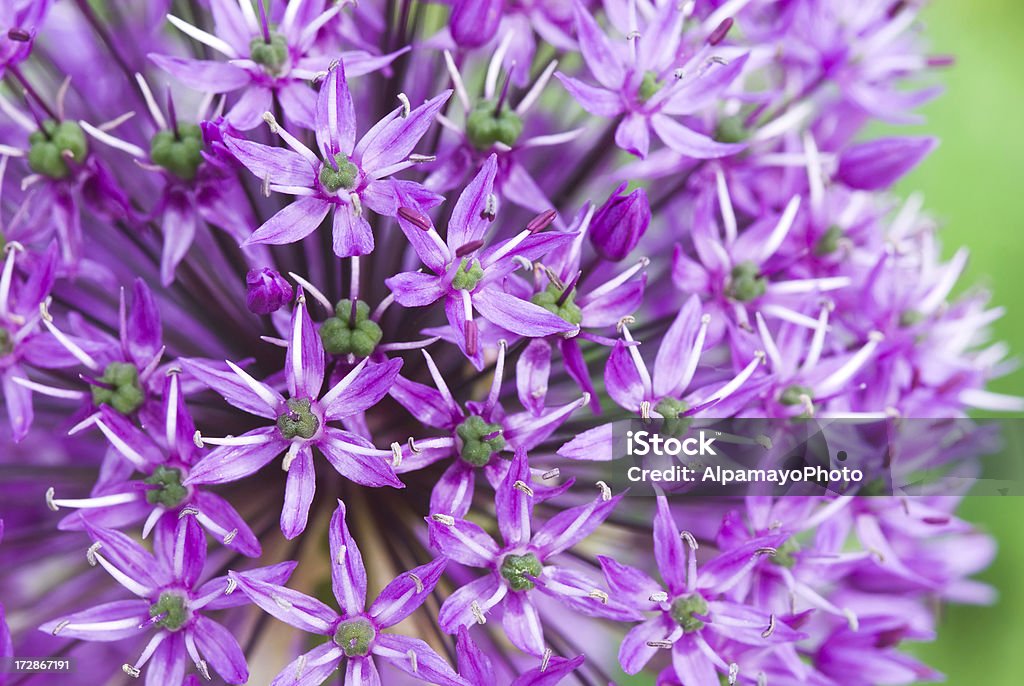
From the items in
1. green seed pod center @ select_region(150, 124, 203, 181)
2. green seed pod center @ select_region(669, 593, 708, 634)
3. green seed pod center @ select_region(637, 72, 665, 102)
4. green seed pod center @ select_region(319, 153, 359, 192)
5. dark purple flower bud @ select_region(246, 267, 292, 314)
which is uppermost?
green seed pod center @ select_region(637, 72, 665, 102)

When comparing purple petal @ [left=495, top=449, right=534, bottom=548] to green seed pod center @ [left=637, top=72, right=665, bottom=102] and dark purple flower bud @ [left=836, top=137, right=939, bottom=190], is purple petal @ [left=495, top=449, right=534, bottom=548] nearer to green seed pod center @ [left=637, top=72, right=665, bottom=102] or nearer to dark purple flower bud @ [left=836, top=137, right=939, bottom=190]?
green seed pod center @ [left=637, top=72, right=665, bottom=102]

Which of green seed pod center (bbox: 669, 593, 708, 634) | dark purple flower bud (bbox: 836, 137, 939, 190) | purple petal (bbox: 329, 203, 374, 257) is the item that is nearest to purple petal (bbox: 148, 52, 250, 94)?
purple petal (bbox: 329, 203, 374, 257)

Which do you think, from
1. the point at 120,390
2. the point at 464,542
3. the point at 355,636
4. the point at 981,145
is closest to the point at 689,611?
the point at 464,542

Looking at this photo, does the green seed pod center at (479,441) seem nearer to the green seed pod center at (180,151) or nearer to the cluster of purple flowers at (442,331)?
the cluster of purple flowers at (442,331)

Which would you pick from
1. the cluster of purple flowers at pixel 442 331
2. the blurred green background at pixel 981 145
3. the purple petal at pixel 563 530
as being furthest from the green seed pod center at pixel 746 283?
the blurred green background at pixel 981 145

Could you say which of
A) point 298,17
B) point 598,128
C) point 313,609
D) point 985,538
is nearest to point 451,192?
point 298,17

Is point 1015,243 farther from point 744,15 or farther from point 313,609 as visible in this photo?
point 313,609
